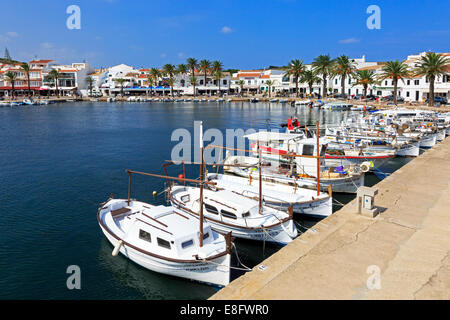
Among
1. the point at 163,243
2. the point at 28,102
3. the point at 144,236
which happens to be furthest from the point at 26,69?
the point at 163,243

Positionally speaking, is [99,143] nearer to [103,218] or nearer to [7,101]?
[103,218]

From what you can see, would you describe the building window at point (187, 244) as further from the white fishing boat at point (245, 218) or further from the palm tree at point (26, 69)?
the palm tree at point (26, 69)

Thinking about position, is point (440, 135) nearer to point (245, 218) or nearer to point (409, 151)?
point (409, 151)

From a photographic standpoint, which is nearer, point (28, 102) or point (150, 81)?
point (28, 102)

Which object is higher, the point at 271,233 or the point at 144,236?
the point at 144,236

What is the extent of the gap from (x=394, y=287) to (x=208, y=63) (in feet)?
461

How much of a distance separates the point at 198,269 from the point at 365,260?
624 cm

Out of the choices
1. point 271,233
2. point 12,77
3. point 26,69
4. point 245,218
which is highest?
point 26,69

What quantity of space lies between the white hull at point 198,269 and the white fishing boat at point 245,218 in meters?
3.30

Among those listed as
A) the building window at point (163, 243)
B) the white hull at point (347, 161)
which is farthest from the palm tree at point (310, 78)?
the building window at point (163, 243)

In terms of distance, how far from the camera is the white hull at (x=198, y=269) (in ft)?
44.9

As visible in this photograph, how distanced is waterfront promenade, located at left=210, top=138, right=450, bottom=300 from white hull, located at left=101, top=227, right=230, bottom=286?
2.22 metres

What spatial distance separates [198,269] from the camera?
13.9 m
